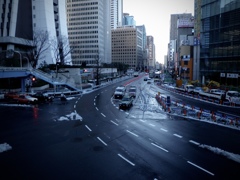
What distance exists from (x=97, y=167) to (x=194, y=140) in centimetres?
855

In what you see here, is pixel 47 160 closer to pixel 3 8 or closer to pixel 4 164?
pixel 4 164

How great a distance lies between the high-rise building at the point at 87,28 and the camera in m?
138

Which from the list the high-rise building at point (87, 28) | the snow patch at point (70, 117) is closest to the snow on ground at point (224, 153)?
the snow patch at point (70, 117)

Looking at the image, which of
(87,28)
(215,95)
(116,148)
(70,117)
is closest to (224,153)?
(116,148)

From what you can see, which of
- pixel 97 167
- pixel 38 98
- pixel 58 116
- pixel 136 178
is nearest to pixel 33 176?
pixel 97 167

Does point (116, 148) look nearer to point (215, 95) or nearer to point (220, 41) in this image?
point (215, 95)

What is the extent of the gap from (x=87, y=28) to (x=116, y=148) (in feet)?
447

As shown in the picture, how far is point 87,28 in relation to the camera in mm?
139875

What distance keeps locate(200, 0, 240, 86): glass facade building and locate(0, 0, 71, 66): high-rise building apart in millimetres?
54180

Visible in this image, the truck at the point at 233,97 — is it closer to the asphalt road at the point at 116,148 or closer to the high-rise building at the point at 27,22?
the asphalt road at the point at 116,148

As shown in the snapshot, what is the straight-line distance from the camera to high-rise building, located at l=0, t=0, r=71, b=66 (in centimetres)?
6644

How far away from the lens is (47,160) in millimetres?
12094

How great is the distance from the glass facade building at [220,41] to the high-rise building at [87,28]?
3368 inches

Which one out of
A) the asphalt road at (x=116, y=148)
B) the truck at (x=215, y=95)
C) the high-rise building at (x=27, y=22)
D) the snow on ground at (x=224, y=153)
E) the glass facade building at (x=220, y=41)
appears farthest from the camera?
the high-rise building at (x=27, y=22)
